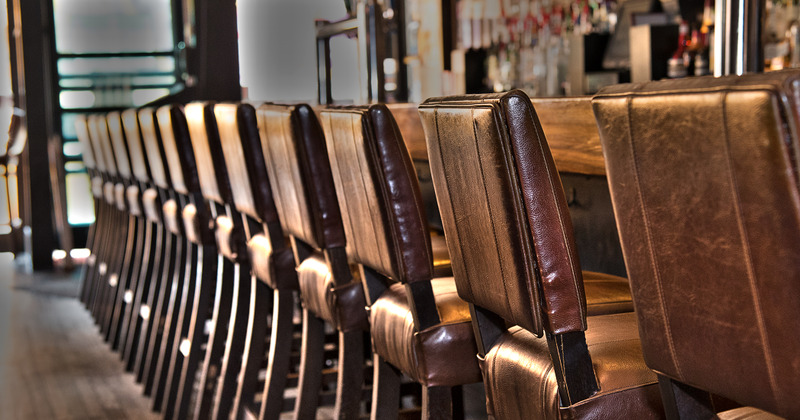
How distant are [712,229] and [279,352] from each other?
1.83m

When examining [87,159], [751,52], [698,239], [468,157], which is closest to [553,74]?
[87,159]

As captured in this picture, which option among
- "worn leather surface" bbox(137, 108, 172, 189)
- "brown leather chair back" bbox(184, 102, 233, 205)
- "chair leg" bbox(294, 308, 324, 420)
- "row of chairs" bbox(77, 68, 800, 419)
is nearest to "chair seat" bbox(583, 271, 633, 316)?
"row of chairs" bbox(77, 68, 800, 419)

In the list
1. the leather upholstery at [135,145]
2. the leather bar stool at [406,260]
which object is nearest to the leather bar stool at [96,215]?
the leather upholstery at [135,145]

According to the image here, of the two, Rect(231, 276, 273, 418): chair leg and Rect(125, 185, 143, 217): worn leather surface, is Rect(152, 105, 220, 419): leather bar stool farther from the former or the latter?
Rect(125, 185, 143, 217): worn leather surface

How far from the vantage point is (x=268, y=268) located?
247 centimetres

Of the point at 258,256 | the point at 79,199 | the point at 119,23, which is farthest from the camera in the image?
the point at 119,23

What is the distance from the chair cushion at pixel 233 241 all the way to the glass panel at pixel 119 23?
4912mm

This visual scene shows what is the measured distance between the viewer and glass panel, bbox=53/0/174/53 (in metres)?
7.28

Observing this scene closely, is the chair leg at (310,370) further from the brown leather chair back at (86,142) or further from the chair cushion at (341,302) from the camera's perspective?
the brown leather chair back at (86,142)

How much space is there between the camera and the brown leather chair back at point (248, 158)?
2379 mm

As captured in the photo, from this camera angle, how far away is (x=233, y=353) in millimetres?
2838

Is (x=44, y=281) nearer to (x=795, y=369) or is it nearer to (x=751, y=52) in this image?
(x=751, y=52)

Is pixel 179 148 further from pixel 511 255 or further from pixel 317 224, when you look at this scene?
pixel 511 255

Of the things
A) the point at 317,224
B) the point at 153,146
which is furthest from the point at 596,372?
the point at 153,146
